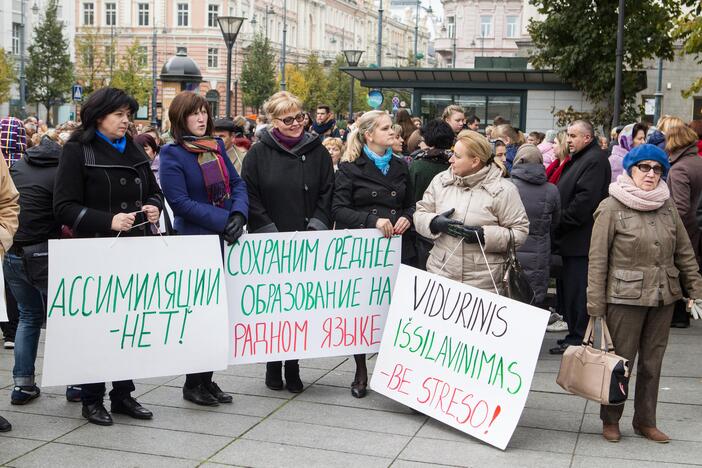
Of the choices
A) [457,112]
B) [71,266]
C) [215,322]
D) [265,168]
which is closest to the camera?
[71,266]

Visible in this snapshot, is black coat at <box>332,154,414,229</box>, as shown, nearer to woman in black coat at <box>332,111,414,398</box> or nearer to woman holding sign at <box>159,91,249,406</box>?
woman in black coat at <box>332,111,414,398</box>

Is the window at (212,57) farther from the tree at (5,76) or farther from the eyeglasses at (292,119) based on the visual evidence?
the eyeglasses at (292,119)

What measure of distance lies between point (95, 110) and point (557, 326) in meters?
5.53

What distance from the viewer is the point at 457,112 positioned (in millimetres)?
10656

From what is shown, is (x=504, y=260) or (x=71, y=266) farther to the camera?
(x=504, y=260)

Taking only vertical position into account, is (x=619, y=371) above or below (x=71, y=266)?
below

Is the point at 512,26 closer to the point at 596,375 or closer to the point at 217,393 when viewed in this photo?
the point at 217,393

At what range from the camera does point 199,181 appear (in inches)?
267

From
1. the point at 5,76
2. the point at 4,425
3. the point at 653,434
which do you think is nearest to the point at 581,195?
the point at 653,434

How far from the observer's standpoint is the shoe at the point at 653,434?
6.29 meters

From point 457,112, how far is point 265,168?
3874 millimetres

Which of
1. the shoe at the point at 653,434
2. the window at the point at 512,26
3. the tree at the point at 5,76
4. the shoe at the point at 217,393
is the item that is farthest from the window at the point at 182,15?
the shoe at the point at 653,434

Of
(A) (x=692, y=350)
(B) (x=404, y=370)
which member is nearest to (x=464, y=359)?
(B) (x=404, y=370)

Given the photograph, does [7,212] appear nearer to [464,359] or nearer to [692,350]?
[464,359]
